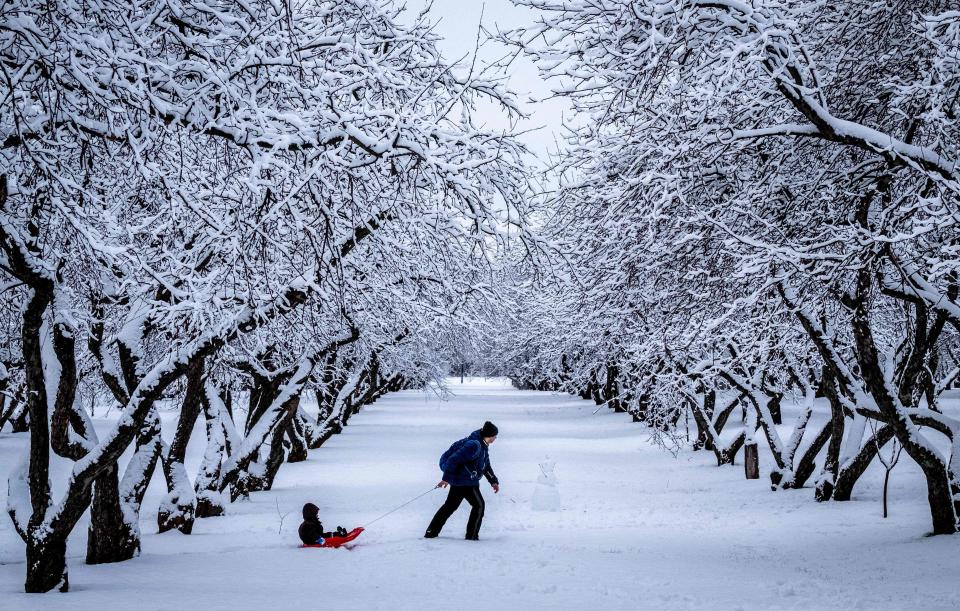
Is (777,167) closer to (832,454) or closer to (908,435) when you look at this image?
(908,435)

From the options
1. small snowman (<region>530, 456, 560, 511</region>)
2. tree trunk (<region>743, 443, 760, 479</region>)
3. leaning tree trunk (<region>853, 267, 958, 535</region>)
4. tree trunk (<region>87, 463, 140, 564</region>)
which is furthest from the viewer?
tree trunk (<region>743, 443, 760, 479</region>)

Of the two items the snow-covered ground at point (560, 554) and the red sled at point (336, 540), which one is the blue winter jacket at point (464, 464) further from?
the red sled at point (336, 540)

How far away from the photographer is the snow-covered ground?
717 centimetres

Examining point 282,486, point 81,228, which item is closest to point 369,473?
point 282,486

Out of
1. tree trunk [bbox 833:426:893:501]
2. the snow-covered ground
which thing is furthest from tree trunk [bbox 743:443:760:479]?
tree trunk [bbox 833:426:893:501]

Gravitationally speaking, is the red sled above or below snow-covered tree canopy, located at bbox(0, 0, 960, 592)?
below

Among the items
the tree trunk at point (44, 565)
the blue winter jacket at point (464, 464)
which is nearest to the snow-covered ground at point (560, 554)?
the tree trunk at point (44, 565)

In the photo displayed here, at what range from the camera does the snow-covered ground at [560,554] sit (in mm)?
7168

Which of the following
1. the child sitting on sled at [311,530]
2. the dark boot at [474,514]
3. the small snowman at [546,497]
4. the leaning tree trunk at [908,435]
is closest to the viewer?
the leaning tree trunk at [908,435]

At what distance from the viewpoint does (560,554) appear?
977 cm

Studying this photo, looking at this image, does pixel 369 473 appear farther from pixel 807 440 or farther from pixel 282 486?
pixel 807 440

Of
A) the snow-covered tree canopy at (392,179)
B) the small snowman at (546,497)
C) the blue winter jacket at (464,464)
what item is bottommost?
the small snowman at (546,497)

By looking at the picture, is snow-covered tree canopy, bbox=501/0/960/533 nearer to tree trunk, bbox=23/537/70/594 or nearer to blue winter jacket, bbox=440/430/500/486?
blue winter jacket, bbox=440/430/500/486

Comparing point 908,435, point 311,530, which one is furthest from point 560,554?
point 908,435
